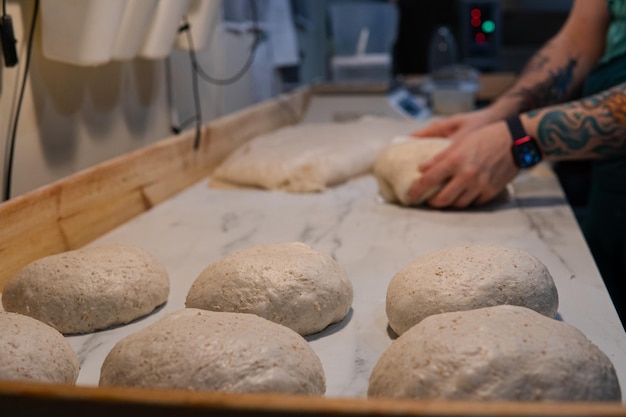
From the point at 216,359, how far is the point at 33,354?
266 mm

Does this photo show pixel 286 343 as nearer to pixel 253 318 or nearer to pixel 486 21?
pixel 253 318

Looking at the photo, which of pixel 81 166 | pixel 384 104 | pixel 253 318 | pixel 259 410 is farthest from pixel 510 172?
pixel 384 104

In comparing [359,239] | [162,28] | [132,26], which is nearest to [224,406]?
[359,239]

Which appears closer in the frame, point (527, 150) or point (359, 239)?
point (359, 239)

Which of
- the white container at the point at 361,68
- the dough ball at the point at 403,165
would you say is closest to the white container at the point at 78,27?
the dough ball at the point at 403,165

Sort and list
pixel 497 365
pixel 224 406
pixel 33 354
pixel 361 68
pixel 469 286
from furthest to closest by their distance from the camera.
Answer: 1. pixel 361 68
2. pixel 469 286
3. pixel 33 354
4. pixel 497 365
5. pixel 224 406

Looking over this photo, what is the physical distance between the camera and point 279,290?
1033 millimetres

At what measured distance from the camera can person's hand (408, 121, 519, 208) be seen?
1.66 meters

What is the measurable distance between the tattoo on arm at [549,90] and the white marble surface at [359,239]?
9.2 inches

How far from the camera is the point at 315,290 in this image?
1.05 meters

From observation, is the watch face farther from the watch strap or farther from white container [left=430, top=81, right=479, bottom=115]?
white container [left=430, top=81, right=479, bottom=115]

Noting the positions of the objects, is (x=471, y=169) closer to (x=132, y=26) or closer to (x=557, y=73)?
(x=557, y=73)

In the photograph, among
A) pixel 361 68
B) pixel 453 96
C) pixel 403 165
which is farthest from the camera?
pixel 361 68

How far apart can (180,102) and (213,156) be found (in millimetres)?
248
